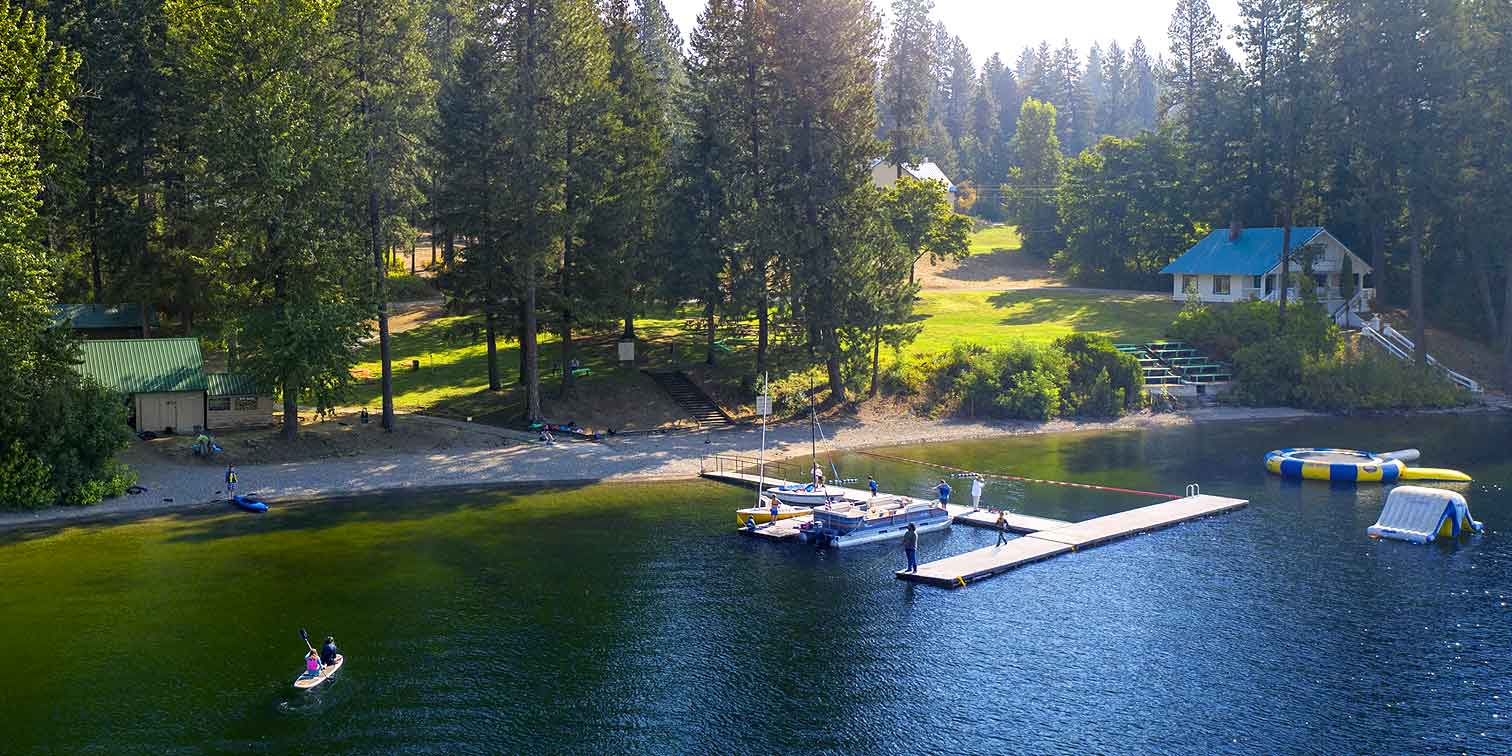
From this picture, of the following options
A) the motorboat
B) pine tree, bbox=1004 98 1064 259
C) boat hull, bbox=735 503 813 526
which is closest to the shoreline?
boat hull, bbox=735 503 813 526

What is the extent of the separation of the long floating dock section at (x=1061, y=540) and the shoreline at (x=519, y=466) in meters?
19.0

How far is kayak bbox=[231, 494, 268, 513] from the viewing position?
5131 cm

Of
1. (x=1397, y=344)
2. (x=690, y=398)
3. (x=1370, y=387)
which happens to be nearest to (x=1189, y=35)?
(x=1397, y=344)

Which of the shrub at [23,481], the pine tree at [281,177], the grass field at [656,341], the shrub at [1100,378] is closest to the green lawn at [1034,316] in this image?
the grass field at [656,341]

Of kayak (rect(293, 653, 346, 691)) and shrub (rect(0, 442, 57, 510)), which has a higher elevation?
shrub (rect(0, 442, 57, 510))

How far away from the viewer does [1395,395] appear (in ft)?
257

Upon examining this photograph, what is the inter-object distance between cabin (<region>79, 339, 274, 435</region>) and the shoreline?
4210 mm

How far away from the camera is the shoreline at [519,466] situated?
5231cm

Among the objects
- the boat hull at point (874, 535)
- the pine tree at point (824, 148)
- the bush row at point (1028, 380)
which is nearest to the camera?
the boat hull at point (874, 535)

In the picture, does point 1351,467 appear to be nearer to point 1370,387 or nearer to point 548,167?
point 1370,387

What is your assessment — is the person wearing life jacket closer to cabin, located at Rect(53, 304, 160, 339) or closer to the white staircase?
cabin, located at Rect(53, 304, 160, 339)

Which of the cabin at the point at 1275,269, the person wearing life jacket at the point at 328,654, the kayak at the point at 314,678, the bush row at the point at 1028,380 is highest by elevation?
the cabin at the point at 1275,269

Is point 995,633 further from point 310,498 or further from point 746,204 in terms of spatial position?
point 746,204

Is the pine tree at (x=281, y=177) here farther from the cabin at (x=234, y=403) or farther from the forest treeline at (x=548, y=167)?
the cabin at (x=234, y=403)
